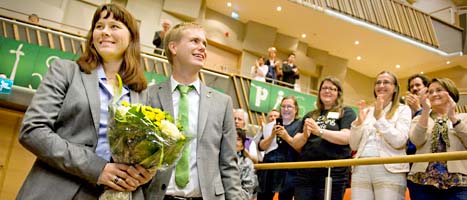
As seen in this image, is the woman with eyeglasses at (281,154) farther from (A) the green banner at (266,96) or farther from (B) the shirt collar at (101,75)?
(A) the green banner at (266,96)

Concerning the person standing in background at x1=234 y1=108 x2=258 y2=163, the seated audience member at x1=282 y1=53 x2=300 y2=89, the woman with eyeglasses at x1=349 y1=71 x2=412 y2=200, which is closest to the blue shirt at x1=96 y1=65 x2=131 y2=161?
the woman with eyeglasses at x1=349 y1=71 x2=412 y2=200

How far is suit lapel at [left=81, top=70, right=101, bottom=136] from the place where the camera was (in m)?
1.39

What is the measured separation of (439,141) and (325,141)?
0.75 meters

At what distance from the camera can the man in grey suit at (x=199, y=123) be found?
5.70 feet

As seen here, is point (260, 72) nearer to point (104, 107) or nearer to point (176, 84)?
point (176, 84)

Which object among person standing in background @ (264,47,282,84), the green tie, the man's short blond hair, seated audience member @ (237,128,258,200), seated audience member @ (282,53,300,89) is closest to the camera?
the green tie

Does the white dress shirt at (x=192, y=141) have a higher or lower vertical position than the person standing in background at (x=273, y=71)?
lower

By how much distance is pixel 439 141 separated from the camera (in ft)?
8.22

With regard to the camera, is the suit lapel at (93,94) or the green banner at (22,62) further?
the green banner at (22,62)

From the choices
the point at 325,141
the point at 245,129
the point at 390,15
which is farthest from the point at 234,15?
the point at 325,141

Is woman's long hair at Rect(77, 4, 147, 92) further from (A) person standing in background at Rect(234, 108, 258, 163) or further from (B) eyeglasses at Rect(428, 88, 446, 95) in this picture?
(A) person standing in background at Rect(234, 108, 258, 163)

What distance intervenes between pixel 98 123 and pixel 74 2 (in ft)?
32.6

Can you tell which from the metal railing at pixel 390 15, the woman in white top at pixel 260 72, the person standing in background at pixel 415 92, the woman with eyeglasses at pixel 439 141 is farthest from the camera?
Result: the metal railing at pixel 390 15

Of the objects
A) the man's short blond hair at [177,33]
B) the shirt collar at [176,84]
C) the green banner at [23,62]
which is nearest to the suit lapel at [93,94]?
the shirt collar at [176,84]
